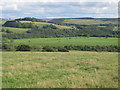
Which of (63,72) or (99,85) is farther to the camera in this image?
(63,72)

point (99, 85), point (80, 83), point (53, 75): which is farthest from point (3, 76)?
point (99, 85)

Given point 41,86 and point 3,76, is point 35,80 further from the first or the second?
point 3,76

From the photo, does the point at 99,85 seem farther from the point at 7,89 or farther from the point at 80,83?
the point at 7,89

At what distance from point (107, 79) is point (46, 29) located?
461 ft

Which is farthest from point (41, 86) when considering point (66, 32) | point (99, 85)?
point (66, 32)

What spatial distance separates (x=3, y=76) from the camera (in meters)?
8.30

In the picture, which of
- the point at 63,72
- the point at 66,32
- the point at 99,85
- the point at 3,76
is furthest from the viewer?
the point at 66,32

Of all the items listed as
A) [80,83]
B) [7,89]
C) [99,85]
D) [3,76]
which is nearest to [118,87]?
[99,85]

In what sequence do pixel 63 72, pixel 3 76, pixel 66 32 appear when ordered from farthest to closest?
pixel 66 32 < pixel 63 72 < pixel 3 76

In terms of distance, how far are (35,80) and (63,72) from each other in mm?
1943

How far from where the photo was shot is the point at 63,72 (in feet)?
29.9

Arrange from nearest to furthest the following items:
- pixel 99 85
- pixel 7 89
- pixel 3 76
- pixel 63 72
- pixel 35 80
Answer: pixel 7 89 < pixel 99 85 < pixel 35 80 < pixel 3 76 < pixel 63 72

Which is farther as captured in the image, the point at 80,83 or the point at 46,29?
the point at 46,29

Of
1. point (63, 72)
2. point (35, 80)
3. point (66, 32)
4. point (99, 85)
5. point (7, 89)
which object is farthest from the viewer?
point (66, 32)
